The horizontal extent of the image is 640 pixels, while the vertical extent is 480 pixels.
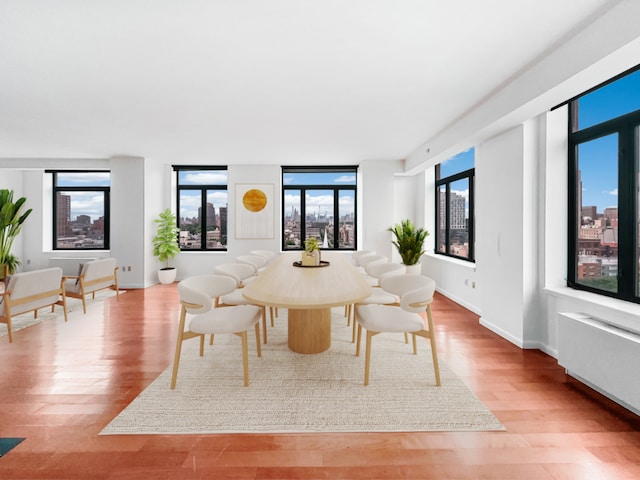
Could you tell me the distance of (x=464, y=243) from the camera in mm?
5430

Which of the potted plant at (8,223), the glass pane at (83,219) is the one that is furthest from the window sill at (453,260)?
the potted plant at (8,223)

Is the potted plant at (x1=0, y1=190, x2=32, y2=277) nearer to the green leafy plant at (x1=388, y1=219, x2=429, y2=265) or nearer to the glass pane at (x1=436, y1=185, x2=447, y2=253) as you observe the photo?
the green leafy plant at (x1=388, y1=219, x2=429, y2=265)

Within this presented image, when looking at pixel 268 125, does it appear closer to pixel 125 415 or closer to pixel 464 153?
pixel 464 153

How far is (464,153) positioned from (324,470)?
529 cm

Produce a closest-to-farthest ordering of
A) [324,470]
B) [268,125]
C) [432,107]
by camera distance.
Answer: [324,470] < [432,107] < [268,125]

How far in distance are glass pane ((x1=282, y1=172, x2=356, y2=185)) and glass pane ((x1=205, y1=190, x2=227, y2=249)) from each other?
173 centimetres

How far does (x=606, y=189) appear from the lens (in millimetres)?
2758

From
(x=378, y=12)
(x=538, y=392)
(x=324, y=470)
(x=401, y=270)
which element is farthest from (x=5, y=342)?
(x=538, y=392)

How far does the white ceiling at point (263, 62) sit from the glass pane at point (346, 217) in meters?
2.66

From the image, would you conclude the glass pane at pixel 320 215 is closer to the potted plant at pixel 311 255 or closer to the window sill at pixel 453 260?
the window sill at pixel 453 260

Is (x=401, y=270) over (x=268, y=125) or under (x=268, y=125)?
under

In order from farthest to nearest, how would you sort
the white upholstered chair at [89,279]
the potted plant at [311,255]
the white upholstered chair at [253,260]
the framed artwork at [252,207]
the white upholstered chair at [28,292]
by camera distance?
the framed artwork at [252,207], the white upholstered chair at [253,260], the white upholstered chair at [89,279], the potted plant at [311,255], the white upholstered chair at [28,292]

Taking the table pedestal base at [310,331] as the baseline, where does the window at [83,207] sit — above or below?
above

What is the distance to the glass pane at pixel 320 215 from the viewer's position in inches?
292
